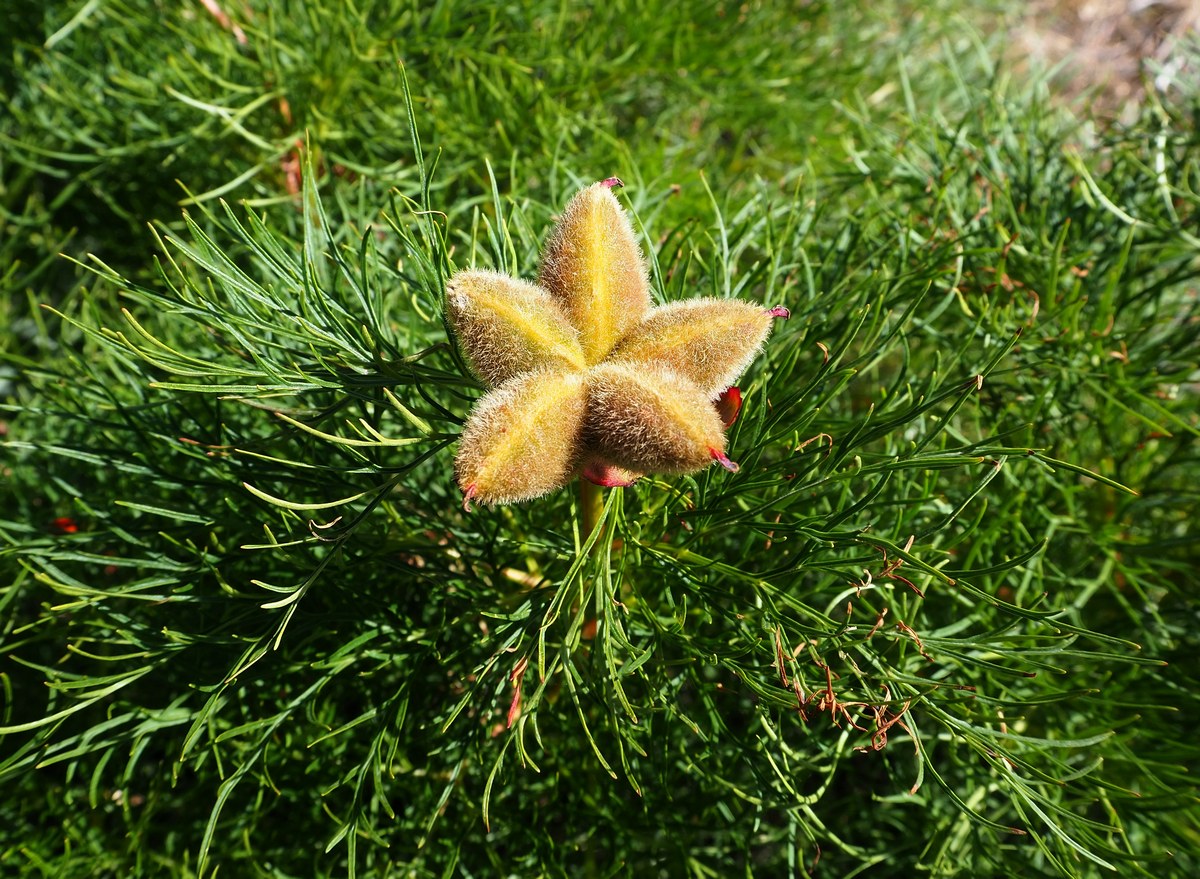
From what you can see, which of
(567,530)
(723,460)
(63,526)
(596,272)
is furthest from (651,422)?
(63,526)

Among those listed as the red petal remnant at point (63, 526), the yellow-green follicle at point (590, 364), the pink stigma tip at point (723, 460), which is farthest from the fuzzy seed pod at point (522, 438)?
the red petal remnant at point (63, 526)

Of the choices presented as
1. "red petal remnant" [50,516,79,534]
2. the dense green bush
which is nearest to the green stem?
the dense green bush

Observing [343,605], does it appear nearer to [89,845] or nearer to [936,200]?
[89,845]

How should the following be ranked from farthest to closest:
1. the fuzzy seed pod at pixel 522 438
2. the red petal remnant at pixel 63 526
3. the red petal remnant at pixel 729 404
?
the red petal remnant at pixel 63 526 → the red petal remnant at pixel 729 404 → the fuzzy seed pod at pixel 522 438

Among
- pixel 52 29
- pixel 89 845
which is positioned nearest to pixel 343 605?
pixel 89 845

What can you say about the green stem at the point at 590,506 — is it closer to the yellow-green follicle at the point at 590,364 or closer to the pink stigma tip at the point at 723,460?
the yellow-green follicle at the point at 590,364

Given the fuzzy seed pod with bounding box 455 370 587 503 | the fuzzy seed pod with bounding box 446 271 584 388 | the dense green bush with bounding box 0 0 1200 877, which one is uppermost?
the fuzzy seed pod with bounding box 446 271 584 388

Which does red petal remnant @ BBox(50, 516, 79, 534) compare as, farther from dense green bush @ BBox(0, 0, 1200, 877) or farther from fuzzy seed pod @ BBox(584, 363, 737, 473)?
fuzzy seed pod @ BBox(584, 363, 737, 473)
